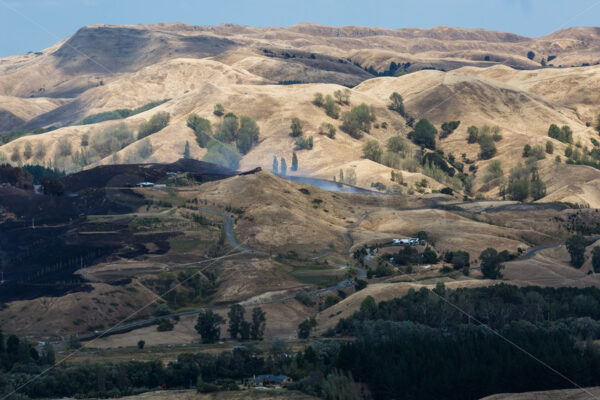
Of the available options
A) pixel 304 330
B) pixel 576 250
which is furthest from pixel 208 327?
pixel 576 250

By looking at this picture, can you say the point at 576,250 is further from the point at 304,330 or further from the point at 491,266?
the point at 304,330

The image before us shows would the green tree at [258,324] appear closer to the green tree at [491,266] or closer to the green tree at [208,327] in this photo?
the green tree at [208,327]

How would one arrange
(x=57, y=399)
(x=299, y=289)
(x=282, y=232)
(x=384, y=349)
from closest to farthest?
1. (x=57, y=399)
2. (x=384, y=349)
3. (x=299, y=289)
4. (x=282, y=232)

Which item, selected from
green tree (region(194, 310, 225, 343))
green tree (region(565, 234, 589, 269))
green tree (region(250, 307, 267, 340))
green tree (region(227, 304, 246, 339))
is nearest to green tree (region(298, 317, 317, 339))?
green tree (region(250, 307, 267, 340))

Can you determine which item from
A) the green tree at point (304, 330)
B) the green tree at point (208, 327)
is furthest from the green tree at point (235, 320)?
the green tree at point (304, 330)

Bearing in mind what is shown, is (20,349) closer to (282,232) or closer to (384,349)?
(384,349)

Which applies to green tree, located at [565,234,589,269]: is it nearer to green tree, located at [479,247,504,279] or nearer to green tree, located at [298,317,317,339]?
green tree, located at [479,247,504,279]

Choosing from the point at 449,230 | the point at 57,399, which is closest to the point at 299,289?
the point at 449,230
